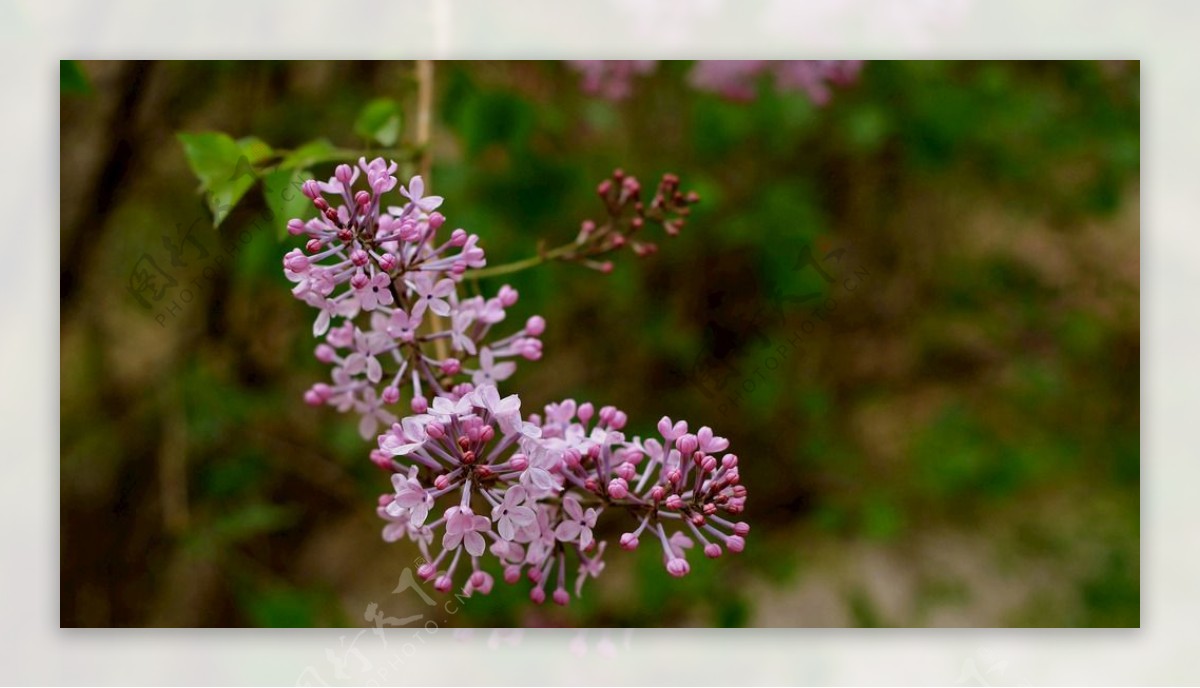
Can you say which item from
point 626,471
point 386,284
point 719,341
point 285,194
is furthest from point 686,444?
point 719,341

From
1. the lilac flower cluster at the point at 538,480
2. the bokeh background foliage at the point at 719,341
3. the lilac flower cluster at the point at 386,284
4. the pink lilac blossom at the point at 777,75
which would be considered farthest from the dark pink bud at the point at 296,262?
the pink lilac blossom at the point at 777,75

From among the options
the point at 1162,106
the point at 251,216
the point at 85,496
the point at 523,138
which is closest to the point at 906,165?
the point at 1162,106

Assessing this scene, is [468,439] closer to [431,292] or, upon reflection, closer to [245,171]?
[431,292]

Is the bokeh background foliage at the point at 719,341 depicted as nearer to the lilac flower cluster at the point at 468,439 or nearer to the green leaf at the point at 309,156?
the green leaf at the point at 309,156

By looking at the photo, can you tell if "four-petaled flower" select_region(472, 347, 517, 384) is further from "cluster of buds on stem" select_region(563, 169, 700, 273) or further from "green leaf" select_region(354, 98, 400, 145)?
"green leaf" select_region(354, 98, 400, 145)

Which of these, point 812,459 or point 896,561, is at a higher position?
point 812,459

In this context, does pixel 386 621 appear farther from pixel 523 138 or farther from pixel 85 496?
pixel 523 138
